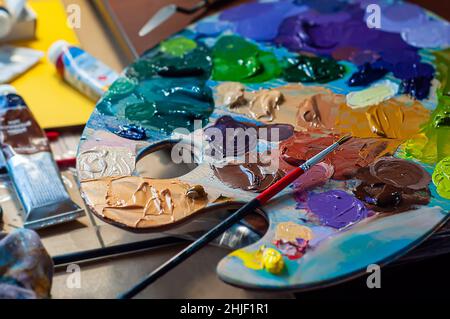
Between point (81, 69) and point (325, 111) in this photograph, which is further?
point (81, 69)

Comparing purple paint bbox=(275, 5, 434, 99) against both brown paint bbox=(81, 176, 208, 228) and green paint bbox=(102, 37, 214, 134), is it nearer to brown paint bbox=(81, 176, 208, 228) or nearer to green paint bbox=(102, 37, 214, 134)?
green paint bbox=(102, 37, 214, 134)

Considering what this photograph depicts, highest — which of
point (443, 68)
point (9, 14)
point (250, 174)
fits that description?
point (9, 14)

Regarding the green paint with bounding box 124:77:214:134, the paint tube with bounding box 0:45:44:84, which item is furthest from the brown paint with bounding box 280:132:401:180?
the paint tube with bounding box 0:45:44:84

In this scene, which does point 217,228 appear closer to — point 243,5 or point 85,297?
point 85,297

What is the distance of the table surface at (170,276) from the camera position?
0.85 metres

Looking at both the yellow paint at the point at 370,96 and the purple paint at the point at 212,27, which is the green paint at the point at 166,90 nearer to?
the purple paint at the point at 212,27

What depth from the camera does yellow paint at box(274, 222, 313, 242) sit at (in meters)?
0.77

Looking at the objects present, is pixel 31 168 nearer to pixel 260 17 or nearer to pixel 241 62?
pixel 241 62

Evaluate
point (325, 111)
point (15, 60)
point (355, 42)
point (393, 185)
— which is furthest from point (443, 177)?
point (15, 60)

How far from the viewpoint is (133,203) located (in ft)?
2.64

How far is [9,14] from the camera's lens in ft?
4.17

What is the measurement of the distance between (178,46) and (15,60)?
1.10ft

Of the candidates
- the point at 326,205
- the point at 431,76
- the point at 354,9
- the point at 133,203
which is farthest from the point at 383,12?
the point at 133,203

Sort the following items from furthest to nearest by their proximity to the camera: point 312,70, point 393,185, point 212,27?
1. point 212,27
2. point 312,70
3. point 393,185
